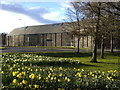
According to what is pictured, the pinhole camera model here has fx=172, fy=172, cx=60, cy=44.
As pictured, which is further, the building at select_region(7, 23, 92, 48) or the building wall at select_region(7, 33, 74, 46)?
the building wall at select_region(7, 33, 74, 46)

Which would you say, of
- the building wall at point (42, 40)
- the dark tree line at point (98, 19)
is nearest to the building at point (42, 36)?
the building wall at point (42, 40)

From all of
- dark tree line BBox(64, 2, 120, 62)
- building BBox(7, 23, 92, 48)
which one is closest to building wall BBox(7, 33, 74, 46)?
building BBox(7, 23, 92, 48)

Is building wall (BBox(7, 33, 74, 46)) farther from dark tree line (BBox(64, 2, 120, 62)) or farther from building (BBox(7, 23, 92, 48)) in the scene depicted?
dark tree line (BBox(64, 2, 120, 62))

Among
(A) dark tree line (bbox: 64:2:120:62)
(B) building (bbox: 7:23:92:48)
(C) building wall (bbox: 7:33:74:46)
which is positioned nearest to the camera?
(A) dark tree line (bbox: 64:2:120:62)

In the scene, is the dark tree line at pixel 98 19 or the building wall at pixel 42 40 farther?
the building wall at pixel 42 40

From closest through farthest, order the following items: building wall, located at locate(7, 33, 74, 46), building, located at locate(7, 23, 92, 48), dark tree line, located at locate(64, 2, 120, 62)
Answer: dark tree line, located at locate(64, 2, 120, 62) → building, located at locate(7, 23, 92, 48) → building wall, located at locate(7, 33, 74, 46)

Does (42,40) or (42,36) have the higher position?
(42,36)

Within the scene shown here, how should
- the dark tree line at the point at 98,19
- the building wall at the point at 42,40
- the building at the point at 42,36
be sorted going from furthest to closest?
the building wall at the point at 42,40
the building at the point at 42,36
the dark tree line at the point at 98,19

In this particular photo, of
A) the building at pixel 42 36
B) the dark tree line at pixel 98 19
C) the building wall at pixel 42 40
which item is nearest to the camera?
the dark tree line at pixel 98 19

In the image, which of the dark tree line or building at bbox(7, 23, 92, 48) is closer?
the dark tree line

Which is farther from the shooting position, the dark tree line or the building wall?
the building wall

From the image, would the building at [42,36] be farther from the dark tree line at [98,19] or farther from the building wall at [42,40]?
the dark tree line at [98,19]

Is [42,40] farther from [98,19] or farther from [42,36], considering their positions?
[98,19]

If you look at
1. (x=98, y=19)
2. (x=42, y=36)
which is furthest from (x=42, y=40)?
(x=98, y=19)
